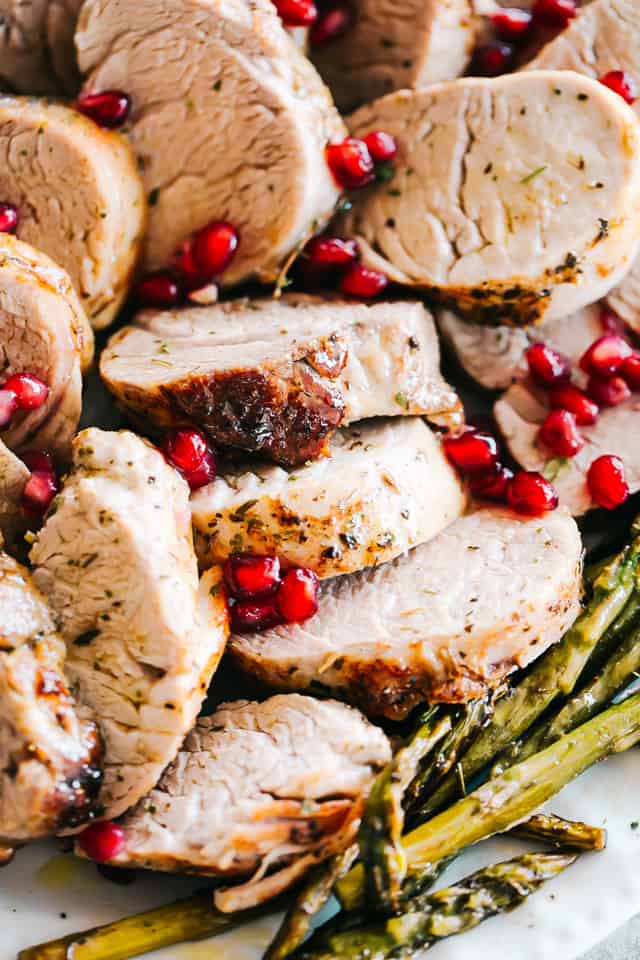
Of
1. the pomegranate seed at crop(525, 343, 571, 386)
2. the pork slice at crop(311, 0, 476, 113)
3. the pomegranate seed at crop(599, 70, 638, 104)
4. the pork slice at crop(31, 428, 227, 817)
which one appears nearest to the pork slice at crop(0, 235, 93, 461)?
the pork slice at crop(31, 428, 227, 817)

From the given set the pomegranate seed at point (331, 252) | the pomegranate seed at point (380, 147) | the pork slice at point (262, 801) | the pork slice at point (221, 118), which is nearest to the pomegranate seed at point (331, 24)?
the pork slice at point (221, 118)

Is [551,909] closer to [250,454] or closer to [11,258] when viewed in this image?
[250,454]

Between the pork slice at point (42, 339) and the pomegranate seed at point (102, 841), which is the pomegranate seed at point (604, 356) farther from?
the pomegranate seed at point (102, 841)

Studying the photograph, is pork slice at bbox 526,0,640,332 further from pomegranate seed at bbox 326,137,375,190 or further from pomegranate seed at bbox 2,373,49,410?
pomegranate seed at bbox 2,373,49,410

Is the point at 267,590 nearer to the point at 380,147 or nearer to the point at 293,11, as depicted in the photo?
the point at 380,147

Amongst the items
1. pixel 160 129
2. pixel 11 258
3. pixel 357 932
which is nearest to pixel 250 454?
pixel 11 258
